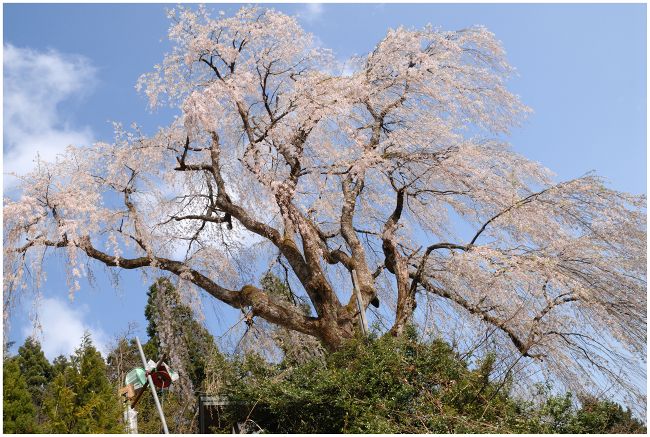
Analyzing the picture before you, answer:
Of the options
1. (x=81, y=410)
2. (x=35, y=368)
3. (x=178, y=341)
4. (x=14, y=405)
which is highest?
(x=35, y=368)

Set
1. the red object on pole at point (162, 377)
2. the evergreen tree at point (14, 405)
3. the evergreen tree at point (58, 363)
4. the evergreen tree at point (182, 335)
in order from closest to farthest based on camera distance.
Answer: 1. the red object on pole at point (162, 377)
2. the evergreen tree at point (14, 405)
3. the evergreen tree at point (182, 335)
4. the evergreen tree at point (58, 363)

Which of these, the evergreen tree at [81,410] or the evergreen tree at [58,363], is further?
the evergreen tree at [58,363]

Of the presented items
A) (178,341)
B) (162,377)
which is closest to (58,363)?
(178,341)

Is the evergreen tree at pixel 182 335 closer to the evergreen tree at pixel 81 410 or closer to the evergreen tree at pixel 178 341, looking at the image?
the evergreen tree at pixel 178 341

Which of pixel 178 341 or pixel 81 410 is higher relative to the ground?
pixel 178 341

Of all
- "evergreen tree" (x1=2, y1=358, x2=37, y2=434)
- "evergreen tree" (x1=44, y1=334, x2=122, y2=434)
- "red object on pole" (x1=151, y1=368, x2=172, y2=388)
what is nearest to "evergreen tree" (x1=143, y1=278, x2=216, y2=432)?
"evergreen tree" (x1=2, y1=358, x2=37, y2=434)

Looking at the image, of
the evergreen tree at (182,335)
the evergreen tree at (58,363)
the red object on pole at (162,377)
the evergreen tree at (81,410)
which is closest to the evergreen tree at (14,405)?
the evergreen tree at (81,410)

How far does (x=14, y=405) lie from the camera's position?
702 centimetres

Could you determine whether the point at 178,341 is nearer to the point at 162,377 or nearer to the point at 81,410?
the point at 162,377

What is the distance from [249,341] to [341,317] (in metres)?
1.56

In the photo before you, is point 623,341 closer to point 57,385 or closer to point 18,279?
point 57,385

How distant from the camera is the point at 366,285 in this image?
7562 millimetres

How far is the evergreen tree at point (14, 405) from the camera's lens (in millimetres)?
6695

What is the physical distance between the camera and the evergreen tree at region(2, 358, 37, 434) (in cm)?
Answer: 670
